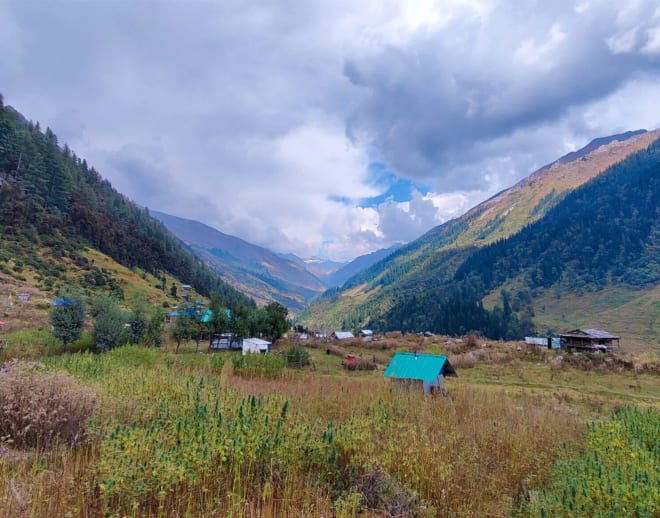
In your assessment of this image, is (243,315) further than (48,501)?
Yes

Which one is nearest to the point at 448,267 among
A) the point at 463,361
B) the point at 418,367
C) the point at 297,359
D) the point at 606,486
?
the point at 463,361

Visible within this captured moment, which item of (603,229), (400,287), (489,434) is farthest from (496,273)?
(489,434)

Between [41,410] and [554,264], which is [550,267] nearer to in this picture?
[554,264]

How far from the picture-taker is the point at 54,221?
64125 mm

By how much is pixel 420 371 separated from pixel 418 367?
17.3 inches

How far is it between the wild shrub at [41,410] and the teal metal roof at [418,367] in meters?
12.1

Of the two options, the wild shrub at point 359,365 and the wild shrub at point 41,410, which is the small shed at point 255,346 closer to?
the wild shrub at point 359,365

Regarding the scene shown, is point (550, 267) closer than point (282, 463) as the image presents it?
No

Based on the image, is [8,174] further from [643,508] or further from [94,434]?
[643,508]

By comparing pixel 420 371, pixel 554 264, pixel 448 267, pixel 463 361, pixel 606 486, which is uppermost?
pixel 448 267

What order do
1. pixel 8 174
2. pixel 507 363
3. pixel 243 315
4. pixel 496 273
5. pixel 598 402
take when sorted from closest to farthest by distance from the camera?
pixel 598 402, pixel 507 363, pixel 243 315, pixel 8 174, pixel 496 273

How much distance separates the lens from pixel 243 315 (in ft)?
133

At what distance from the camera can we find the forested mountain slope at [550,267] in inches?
3917

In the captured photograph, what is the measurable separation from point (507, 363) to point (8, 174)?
8873 cm
